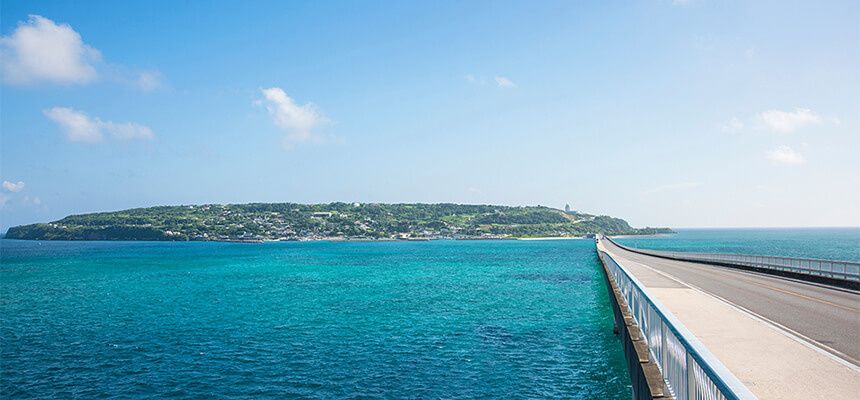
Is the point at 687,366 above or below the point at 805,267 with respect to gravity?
above

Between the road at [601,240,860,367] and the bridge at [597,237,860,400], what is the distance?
26 millimetres

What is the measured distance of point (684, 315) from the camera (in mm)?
14156

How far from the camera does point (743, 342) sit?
35.0 ft

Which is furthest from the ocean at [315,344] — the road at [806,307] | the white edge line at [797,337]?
the road at [806,307]

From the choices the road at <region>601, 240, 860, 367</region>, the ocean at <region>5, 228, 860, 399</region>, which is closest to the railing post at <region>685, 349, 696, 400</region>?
the road at <region>601, 240, 860, 367</region>

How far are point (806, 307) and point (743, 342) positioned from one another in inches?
310

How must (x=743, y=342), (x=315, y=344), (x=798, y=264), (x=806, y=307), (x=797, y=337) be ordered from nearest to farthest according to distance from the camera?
(x=743, y=342), (x=797, y=337), (x=806, y=307), (x=315, y=344), (x=798, y=264)

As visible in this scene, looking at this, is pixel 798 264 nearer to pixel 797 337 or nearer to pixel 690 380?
pixel 797 337

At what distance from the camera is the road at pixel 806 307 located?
11094 millimetres

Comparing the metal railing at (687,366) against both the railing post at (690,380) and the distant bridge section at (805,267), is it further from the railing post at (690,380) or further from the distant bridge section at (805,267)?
the distant bridge section at (805,267)

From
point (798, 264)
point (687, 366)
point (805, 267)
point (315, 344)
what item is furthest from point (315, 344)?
point (805, 267)

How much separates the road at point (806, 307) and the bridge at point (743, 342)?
26 millimetres

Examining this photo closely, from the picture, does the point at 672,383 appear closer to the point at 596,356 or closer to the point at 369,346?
the point at 596,356

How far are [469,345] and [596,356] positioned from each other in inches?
209
